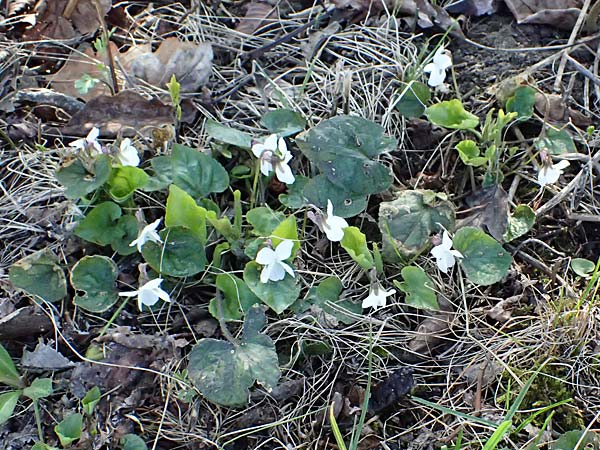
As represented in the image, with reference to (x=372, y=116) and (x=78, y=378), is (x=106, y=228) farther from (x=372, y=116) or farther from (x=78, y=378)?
(x=372, y=116)

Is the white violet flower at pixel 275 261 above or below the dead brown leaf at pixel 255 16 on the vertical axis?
below

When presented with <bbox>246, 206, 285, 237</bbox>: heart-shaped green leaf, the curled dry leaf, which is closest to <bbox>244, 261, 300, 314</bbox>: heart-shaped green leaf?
<bbox>246, 206, 285, 237</bbox>: heart-shaped green leaf

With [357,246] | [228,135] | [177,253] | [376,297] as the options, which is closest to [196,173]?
[228,135]

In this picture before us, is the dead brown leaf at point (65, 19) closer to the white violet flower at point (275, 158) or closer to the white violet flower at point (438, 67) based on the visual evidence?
the white violet flower at point (275, 158)

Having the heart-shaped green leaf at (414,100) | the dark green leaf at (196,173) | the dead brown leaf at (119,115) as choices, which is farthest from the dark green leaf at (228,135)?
the heart-shaped green leaf at (414,100)

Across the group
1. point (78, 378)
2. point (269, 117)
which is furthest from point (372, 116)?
point (78, 378)

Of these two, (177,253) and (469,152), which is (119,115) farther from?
(469,152)

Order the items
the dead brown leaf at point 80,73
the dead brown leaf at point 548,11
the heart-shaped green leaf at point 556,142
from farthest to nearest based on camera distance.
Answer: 1. the dead brown leaf at point 548,11
2. the dead brown leaf at point 80,73
3. the heart-shaped green leaf at point 556,142
